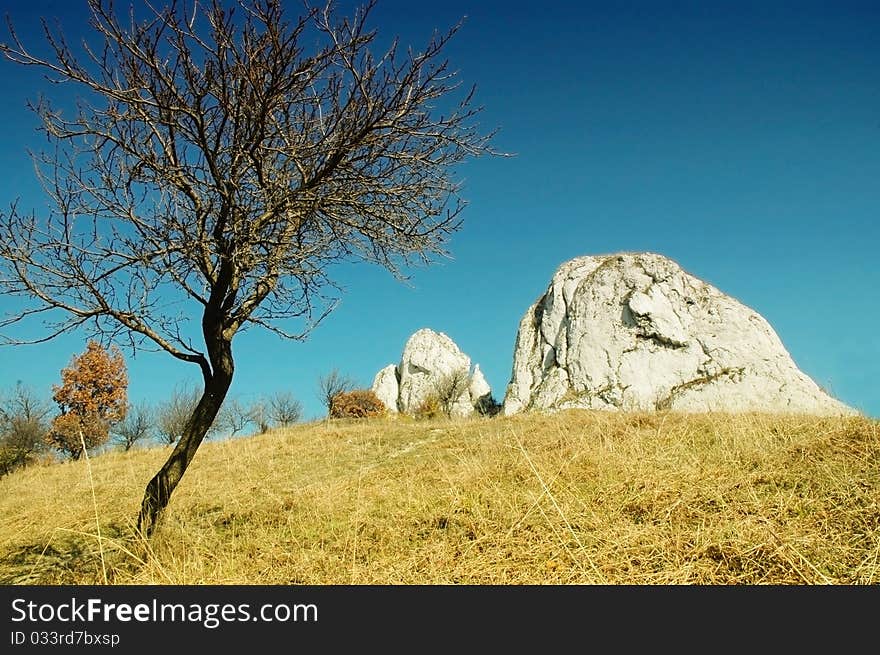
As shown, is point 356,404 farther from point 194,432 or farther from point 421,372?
point 194,432

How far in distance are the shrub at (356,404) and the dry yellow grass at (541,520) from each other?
3566cm

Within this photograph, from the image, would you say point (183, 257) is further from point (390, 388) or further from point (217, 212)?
point (390, 388)

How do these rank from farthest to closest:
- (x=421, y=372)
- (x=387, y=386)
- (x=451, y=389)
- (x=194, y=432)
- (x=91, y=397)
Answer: (x=387, y=386), (x=421, y=372), (x=451, y=389), (x=91, y=397), (x=194, y=432)

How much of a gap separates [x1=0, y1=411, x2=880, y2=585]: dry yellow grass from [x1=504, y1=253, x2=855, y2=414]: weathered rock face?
51.7 ft

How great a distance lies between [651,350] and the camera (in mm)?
26172

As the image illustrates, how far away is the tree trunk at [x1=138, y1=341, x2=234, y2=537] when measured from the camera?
6.60 metres

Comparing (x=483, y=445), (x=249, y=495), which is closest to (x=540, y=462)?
(x=483, y=445)

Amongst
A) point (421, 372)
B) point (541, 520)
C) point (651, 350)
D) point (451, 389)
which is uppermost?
point (421, 372)

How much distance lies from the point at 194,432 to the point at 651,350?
2395 cm

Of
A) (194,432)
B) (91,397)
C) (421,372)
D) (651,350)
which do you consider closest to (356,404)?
(421,372)

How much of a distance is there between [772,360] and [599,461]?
75.5 feet

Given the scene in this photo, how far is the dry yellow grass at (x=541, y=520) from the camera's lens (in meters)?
3.98

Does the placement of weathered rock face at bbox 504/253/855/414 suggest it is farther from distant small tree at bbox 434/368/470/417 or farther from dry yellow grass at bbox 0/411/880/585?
distant small tree at bbox 434/368/470/417

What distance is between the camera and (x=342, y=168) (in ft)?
19.8
